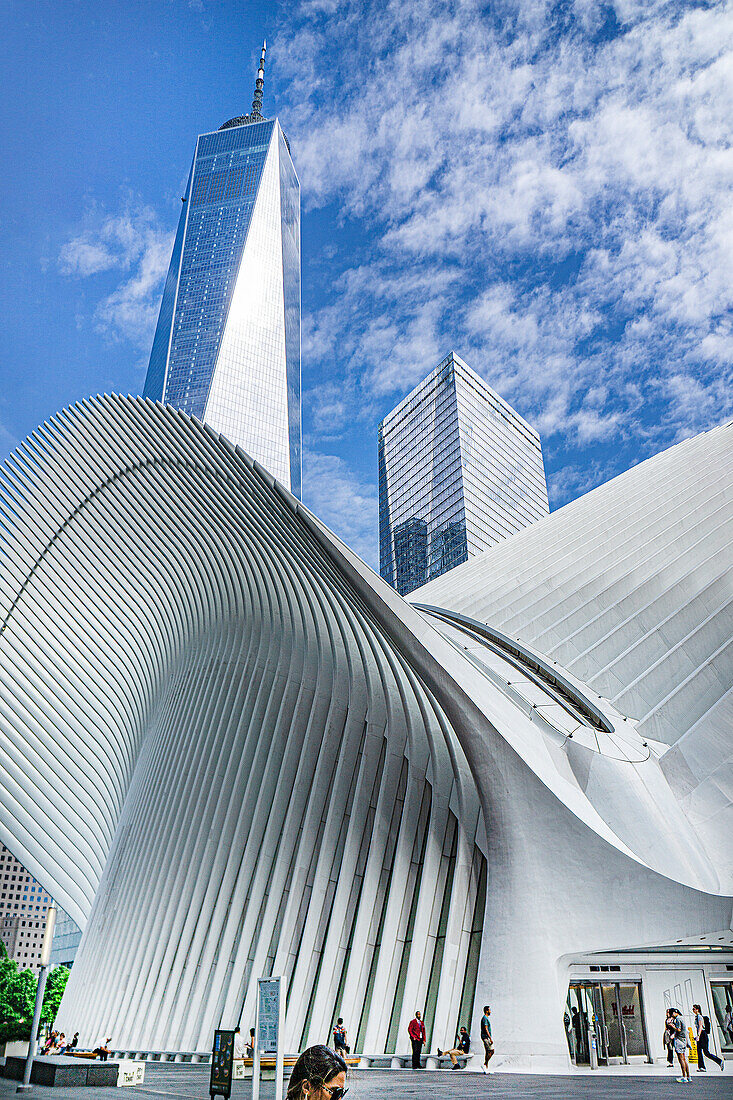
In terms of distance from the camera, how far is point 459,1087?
33.3 ft

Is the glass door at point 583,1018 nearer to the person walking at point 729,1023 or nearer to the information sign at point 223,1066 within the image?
the person walking at point 729,1023

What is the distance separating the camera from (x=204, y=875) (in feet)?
68.2

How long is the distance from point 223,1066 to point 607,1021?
863cm

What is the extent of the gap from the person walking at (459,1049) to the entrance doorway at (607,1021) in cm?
198

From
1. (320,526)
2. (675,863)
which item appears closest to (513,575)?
(320,526)

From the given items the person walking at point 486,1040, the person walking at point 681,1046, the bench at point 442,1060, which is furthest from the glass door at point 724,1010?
the bench at point 442,1060

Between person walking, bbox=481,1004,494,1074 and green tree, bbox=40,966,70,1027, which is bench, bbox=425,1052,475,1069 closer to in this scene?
person walking, bbox=481,1004,494,1074

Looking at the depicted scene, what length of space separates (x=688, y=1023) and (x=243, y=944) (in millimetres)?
9222

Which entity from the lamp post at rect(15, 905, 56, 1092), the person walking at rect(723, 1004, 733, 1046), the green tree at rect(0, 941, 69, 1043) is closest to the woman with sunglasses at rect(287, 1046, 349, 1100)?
the lamp post at rect(15, 905, 56, 1092)

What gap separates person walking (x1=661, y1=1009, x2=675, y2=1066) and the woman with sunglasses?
38.5 ft

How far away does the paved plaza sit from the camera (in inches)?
353

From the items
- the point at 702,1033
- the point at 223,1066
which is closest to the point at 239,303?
the point at 702,1033

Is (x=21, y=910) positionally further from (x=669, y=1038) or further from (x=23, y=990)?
(x=669, y=1038)

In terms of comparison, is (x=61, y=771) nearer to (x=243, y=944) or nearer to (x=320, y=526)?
(x=243, y=944)
